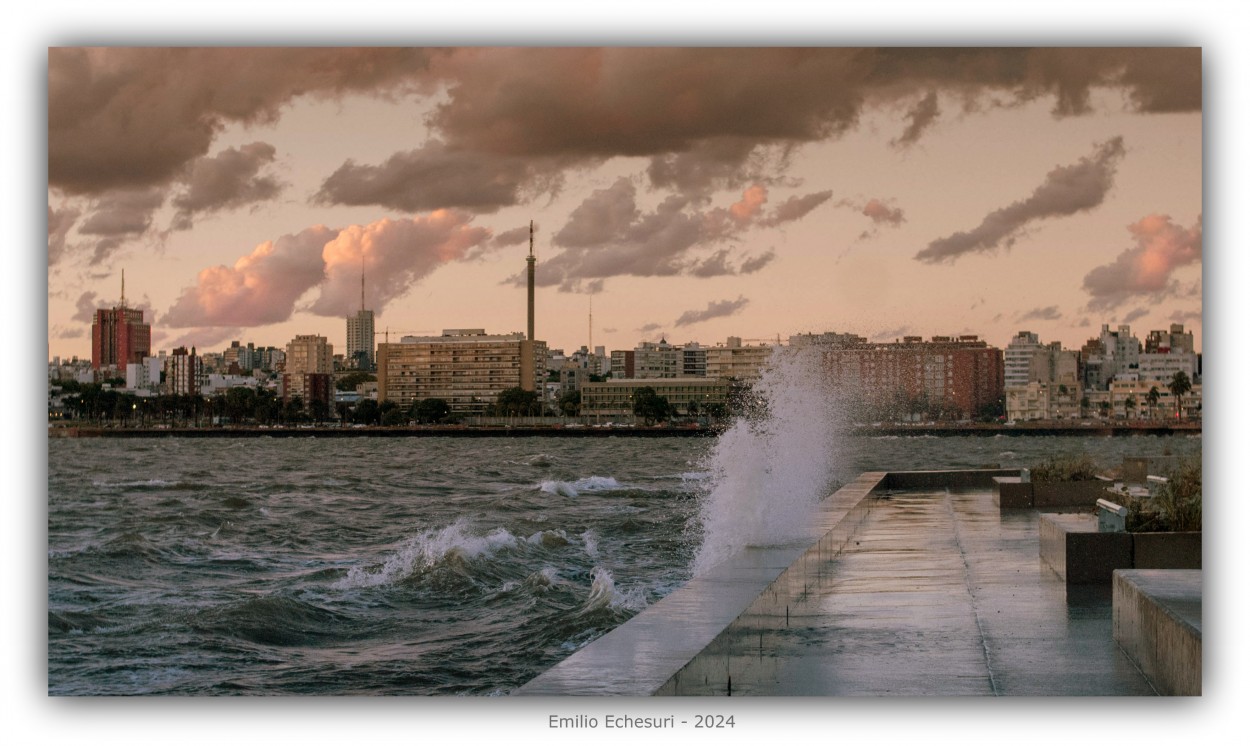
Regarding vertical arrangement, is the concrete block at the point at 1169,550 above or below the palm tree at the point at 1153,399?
below

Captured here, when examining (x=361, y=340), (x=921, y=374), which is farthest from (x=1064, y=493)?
(x=361, y=340)

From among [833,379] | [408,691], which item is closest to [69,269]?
[408,691]

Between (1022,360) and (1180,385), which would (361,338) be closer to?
(1022,360)

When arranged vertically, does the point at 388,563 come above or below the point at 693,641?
below

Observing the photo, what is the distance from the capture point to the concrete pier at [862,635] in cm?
537

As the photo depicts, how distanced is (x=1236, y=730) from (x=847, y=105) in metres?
4.04

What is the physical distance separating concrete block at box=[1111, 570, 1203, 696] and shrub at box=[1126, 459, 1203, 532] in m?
1.20

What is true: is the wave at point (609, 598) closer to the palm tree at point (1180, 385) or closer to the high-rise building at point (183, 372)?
the high-rise building at point (183, 372)

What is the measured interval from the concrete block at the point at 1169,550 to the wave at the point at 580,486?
18202mm

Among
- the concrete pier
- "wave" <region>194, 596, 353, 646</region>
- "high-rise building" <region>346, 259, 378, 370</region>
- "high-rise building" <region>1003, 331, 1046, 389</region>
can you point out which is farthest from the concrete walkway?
"wave" <region>194, 596, 353, 646</region>

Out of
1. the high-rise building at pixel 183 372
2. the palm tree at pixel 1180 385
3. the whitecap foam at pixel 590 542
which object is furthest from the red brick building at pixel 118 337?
the whitecap foam at pixel 590 542

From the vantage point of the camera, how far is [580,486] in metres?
26.9

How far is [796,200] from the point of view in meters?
9.22

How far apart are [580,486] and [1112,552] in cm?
1970
